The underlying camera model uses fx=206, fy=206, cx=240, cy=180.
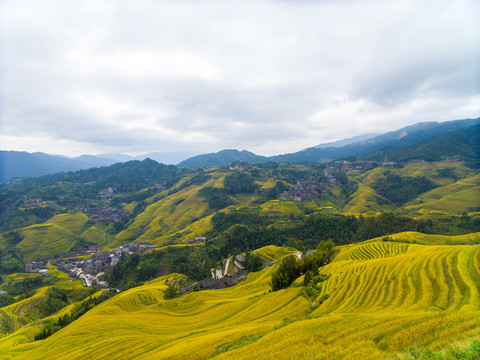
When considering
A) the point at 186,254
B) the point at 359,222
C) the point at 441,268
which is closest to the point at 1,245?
the point at 186,254

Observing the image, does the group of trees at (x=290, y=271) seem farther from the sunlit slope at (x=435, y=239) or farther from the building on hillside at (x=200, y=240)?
the building on hillside at (x=200, y=240)

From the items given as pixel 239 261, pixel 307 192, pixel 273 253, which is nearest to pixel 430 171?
pixel 307 192

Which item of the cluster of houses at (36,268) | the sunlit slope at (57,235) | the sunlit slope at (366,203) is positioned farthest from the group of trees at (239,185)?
the cluster of houses at (36,268)

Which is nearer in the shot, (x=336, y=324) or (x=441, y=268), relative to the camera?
(x=336, y=324)

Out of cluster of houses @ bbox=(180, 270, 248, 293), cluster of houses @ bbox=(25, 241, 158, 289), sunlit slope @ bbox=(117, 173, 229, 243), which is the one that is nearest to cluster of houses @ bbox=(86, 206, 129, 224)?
sunlit slope @ bbox=(117, 173, 229, 243)

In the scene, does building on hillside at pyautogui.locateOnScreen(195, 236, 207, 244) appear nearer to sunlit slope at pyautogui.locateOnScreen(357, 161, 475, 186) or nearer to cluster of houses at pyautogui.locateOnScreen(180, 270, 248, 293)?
cluster of houses at pyautogui.locateOnScreen(180, 270, 248, 293)

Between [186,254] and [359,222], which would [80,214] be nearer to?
[186,254]

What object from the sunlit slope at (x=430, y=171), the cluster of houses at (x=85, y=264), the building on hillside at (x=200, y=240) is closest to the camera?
the cluster of houses at (x=85, y=264)
